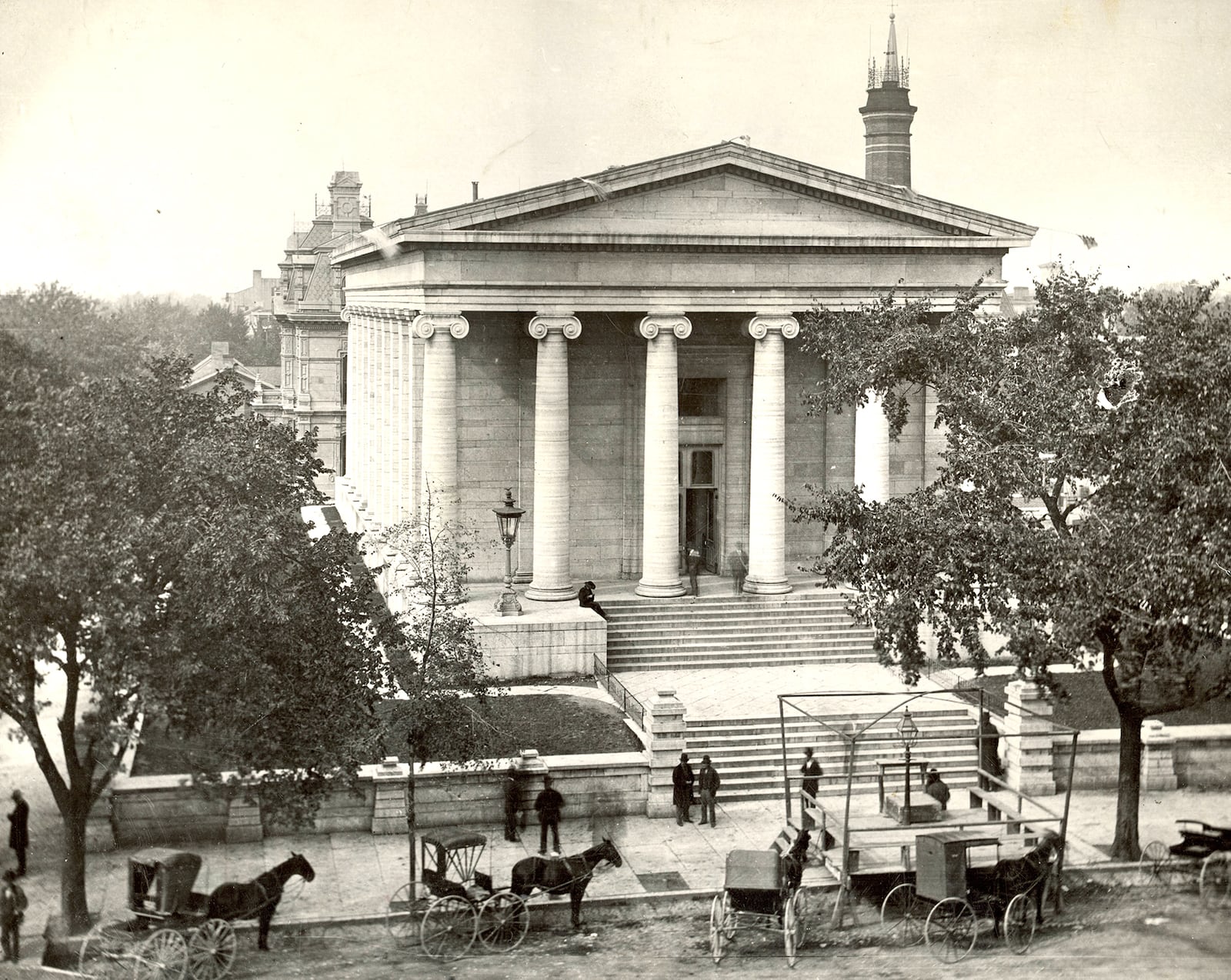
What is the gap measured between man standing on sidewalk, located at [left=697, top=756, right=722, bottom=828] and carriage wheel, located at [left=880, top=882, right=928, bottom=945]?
5601 millimetres

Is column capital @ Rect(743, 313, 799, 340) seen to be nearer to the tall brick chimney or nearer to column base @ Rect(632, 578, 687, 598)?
column base @ Rect(632, 578, 687, 598)

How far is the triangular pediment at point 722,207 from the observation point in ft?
118

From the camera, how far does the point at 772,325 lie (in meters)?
38.2

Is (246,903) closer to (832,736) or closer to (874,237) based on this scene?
(832,736)

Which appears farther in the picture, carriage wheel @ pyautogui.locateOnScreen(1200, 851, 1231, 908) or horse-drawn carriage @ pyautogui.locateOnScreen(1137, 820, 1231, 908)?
horse-drawn carriage @ pyautogui.locateOnScreen(1137, 820, 1231, 908)

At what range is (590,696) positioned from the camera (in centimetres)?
3362

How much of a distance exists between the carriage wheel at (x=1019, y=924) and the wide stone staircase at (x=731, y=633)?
14600mm

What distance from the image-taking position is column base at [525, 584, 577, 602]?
37.4 meters

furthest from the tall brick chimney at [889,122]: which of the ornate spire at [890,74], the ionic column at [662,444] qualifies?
the ionic column at [662,444]

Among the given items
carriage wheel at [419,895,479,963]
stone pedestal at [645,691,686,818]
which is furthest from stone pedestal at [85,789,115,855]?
stone pedestal at [645,691,686,818]

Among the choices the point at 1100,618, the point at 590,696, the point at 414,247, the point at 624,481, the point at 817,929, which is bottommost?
the point at 817,929

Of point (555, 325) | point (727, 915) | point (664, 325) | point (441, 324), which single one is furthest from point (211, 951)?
point (664, 325)

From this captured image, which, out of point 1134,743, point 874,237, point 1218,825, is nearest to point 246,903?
point 1134,743

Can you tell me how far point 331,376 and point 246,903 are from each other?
58.8 m
